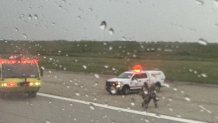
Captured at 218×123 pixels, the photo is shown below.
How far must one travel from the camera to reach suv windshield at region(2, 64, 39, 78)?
73.2 feet

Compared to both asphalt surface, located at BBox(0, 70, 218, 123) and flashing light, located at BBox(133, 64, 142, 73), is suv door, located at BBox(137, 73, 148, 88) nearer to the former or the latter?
flashing light, located at BBox(133, 64, 142, 73)

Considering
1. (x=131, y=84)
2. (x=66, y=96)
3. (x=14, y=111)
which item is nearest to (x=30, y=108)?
(x=14, y=111)

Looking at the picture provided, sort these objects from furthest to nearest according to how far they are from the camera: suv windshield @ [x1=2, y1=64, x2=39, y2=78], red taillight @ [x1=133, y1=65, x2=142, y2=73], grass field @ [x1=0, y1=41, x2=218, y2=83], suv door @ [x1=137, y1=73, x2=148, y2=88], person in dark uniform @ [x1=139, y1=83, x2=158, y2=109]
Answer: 1. red taillight @ [x1=133, y1=65, x2=142, y2=73]
2. suv door @ [x1=137, y1=73, x2=148, y2=88]
3. suv windshield @ [x1=2, y1=64, x2=39, y2=78]
4. person in dark uniform @ [x1=139, y1=83, x2=158, y2=109]
5. grass field @ [x1=0, y1=41, x2=218, y2=83]

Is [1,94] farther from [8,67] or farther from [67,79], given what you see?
[67,79]

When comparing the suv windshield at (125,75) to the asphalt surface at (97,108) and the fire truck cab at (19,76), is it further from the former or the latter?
the fire truck cab at (19,76)

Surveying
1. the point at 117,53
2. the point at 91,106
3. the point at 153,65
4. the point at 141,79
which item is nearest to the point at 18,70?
the point at 91,106

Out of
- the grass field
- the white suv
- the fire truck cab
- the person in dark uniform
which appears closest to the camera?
the grass field

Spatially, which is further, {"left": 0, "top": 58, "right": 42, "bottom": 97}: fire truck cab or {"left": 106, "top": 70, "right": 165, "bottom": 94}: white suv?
{"left": 106, "top": 70, "right": 165, "bottom": 94}: white suv

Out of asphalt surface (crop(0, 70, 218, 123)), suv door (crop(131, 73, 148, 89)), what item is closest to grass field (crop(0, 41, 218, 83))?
asphalt surface (crop(0, 70, 218, 123))

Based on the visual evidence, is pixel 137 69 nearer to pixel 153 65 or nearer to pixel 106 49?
pixel 153 65

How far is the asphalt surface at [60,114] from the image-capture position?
15.1 m

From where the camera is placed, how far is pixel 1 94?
22766 mm

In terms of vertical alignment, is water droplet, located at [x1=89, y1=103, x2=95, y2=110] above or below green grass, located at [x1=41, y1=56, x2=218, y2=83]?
below

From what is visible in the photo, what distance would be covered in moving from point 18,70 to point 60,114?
6.61 meters
